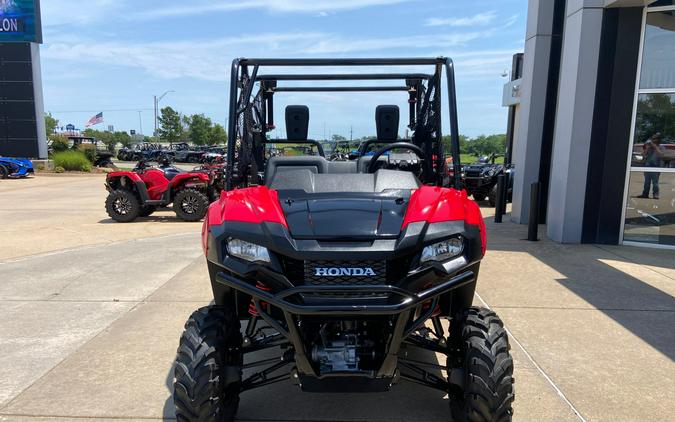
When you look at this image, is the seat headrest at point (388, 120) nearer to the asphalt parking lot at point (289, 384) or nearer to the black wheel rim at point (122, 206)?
the asphalt parking lot at point (289, 384)

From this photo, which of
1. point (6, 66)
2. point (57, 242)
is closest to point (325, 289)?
point (57, 242)

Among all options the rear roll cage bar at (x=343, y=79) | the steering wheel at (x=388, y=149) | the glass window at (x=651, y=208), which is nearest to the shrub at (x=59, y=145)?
the rear roll cage bar at (x=343, y=79)

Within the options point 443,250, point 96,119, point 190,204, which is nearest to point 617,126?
point 443,250

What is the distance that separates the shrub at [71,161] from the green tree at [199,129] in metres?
34.9

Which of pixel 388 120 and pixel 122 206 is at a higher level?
pixel 388 120

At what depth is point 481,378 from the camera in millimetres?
2262

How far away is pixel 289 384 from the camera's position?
317 cm

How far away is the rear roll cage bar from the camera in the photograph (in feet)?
11.0

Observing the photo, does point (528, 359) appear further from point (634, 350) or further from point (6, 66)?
point (6, 66)

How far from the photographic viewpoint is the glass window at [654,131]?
23.1 ft

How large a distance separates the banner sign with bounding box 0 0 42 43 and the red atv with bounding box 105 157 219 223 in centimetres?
1852

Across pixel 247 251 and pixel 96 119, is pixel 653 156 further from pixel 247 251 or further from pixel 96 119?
pixel 96 119

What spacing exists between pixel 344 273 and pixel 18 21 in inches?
1097

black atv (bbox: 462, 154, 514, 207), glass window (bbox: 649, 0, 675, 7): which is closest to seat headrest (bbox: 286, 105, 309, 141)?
glass window (bbox: 649, 0, 675, 7)
